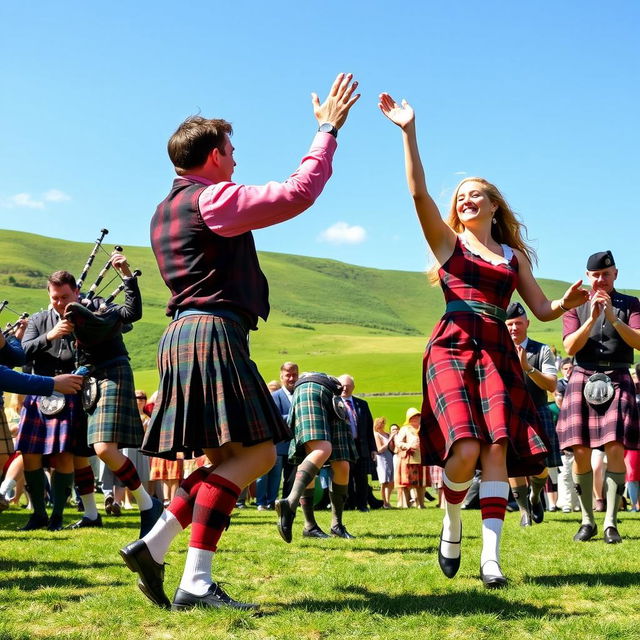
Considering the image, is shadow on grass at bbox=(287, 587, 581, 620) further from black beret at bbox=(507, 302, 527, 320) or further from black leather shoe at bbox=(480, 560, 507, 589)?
black beret at bbox=(507, 302, 527, 320)

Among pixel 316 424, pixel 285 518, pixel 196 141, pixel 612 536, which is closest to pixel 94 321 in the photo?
pixel 316 424

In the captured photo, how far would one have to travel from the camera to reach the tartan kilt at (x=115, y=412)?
7.31 metres

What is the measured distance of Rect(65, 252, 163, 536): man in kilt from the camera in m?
7.02

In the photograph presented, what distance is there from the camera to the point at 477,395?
4.60 metres

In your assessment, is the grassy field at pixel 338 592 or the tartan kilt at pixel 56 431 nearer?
the grassy field at pixel 338 592

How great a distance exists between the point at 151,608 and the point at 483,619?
4.81 ft

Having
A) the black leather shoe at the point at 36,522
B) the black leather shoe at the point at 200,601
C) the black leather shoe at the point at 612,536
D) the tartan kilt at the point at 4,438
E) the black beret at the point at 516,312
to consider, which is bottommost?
the black leather shoe at the point at 36,522

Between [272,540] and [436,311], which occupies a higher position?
[436,311]

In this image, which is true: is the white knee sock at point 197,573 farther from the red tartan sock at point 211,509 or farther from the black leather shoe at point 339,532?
the black leather shoe at point 339,532

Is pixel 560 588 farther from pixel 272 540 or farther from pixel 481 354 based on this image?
pixel 272 540

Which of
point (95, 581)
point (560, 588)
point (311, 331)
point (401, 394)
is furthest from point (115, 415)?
point (311, 331)

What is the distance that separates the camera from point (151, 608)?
3820 mm

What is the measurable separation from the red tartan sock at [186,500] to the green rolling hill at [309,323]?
2123 inches

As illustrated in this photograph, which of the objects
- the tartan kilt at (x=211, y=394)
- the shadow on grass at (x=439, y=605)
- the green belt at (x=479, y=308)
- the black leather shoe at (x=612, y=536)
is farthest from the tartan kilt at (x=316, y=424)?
the tartan kilt at (x=211, y=394)
